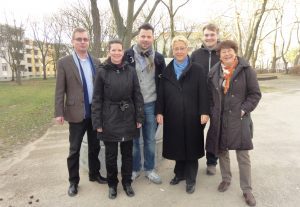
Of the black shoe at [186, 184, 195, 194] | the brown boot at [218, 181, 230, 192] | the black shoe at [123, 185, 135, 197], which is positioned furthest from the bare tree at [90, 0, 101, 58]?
the brown boot at [218, 181, 230, 192]

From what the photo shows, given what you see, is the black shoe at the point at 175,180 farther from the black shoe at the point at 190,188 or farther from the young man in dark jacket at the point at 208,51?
the young man in dark jacket at the point at 208,51

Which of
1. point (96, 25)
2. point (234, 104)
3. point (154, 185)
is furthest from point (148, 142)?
point (96, 25)

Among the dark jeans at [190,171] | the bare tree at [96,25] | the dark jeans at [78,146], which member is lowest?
the dark jeans at [190,171]

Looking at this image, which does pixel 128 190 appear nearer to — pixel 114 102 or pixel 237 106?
pixel 114 102

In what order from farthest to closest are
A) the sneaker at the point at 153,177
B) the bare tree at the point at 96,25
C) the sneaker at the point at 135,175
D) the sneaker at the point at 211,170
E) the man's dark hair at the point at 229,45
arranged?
the bare tree at the point at 96,25 → the sneaker at the point at 211,170 → the sneaker at the point at 135,175 → the sneaker at the point at 153,177 → the man's dark hair at the point at 229,45

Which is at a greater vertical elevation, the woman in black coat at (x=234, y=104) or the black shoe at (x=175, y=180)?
the woman in black coat at (x=234, y=104)

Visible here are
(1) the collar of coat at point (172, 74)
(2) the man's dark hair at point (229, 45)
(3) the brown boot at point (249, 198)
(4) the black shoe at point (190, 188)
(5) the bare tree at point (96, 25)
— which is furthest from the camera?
(5) the bare tree at point (96, 25)

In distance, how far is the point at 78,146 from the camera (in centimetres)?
452

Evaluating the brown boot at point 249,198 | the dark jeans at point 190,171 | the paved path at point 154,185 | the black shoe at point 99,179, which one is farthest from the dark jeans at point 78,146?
the brown boot at point 249,198

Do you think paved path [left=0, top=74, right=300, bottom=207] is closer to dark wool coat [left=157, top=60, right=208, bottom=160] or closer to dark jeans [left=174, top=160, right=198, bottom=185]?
dark jeans [left=174, top=160, right=198, bottom=185]

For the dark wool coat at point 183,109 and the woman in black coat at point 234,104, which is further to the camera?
the dark wool coat at point 183,109

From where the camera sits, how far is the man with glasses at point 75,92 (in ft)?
14.2

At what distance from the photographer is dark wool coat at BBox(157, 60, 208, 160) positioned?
14.1 feet

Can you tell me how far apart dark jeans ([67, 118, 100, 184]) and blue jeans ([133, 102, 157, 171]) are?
0.58m
